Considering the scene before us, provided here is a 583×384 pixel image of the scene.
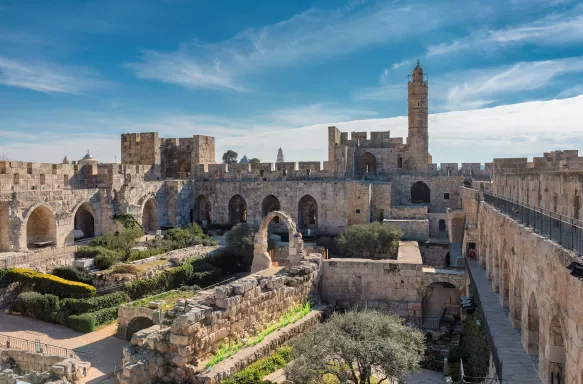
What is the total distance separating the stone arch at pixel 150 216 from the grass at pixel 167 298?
1093cm

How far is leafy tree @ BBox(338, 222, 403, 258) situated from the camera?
22.0 metres

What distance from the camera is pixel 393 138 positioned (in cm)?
3269

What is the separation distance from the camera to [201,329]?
10125mm

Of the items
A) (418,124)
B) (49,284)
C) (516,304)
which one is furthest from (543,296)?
(418,124)

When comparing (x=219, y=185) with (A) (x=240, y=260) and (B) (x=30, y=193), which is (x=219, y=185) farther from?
(B) (x=30, y=193)

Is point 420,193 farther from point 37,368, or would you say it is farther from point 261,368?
point 37,368

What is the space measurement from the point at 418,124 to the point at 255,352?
25315 mm

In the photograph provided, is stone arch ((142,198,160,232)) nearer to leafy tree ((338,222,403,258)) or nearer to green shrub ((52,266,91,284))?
green shrub ((52,266,91,284))

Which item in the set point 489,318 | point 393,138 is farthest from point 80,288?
point 393,138

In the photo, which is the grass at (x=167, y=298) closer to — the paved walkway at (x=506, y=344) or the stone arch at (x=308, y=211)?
the paved walkway at (x=506, y=344)

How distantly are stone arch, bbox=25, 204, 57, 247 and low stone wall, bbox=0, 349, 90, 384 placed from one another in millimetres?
8748

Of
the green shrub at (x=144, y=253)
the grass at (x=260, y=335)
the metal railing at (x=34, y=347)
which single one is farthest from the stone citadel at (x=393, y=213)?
the metal railing at (x=34, y=347)

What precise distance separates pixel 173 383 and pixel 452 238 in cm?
1842

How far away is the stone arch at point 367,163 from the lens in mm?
33656
